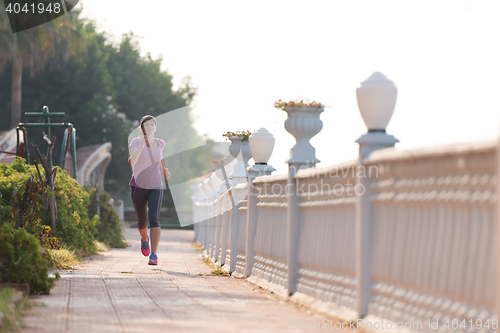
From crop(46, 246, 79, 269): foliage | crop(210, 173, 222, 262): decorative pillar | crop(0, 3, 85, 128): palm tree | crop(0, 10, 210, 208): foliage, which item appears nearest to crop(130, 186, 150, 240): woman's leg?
crop(46, 246, 79, 269): foliage

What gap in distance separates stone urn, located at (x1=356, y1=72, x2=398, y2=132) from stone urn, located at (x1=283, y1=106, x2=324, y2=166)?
166 centimetres

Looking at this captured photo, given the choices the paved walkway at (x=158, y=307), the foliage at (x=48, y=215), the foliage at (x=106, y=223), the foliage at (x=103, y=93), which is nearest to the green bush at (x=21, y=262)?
the paved walkway at (x=158, y=307)

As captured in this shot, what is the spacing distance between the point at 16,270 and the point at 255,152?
3422 mm

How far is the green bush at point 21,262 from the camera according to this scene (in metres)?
5.30

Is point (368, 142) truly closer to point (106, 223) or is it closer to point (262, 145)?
point (262, 145)

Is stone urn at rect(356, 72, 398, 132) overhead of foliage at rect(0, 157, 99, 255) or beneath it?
overhead

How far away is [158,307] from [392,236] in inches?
78.6

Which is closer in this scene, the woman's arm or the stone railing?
the stone railing

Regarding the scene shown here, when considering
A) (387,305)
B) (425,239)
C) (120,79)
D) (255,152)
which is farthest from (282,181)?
(120,79)

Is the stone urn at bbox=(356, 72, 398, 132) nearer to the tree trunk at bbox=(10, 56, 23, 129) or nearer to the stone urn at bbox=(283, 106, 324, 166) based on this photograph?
the stone urn at bbox=(283, 106, 324, 166)

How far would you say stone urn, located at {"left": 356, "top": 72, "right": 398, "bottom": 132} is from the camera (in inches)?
171

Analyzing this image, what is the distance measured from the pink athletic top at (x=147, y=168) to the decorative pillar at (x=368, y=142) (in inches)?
182

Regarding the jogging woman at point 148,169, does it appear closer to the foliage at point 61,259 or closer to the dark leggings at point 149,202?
the dark leggings at point 149,202

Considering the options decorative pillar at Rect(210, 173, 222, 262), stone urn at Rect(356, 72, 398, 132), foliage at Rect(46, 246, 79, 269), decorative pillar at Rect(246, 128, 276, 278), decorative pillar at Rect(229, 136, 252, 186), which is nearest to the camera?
stone urn at Rect(356, 72, 398, 132)
